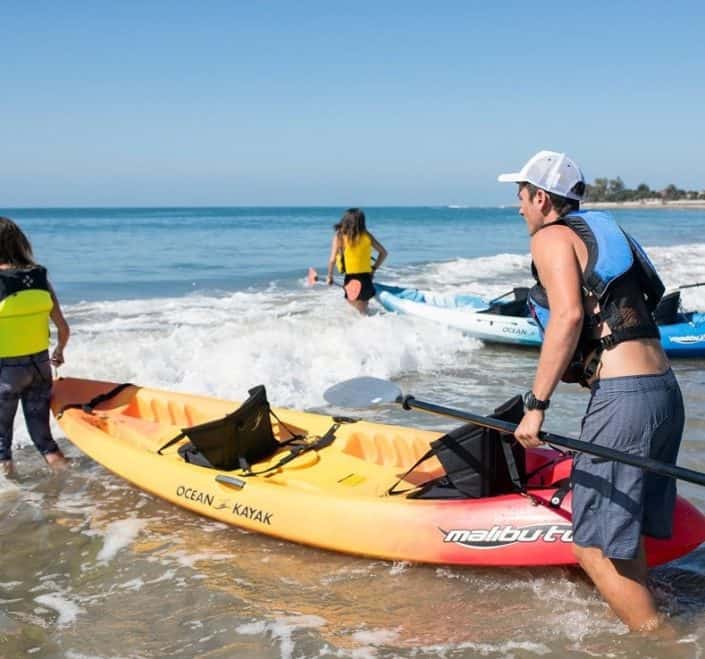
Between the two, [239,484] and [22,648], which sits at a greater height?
[239,484]

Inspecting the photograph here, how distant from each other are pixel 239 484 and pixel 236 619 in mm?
941

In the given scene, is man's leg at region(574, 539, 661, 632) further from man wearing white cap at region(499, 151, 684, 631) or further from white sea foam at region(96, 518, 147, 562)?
white sea foam at region(96, 518, 147, 562)

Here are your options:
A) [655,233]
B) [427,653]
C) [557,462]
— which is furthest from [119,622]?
[655,233]

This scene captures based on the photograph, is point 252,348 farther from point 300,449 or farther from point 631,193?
point 631,193

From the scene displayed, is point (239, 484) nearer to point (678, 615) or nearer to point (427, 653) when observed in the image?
point (427, 653)

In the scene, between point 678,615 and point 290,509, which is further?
point 290,509

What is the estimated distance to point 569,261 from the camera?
2508mm

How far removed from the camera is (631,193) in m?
101

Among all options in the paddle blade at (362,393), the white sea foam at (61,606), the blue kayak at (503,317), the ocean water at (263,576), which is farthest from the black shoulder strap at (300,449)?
the blue kayak at (503,317)

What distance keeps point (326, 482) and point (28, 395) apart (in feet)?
6.49

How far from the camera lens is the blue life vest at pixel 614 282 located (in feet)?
8.32

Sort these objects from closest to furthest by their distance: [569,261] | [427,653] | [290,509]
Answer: [569,261], [427,653], [290,509]

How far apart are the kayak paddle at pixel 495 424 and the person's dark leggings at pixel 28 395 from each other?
177 centimetres

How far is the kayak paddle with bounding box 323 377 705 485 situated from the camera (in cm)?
250
